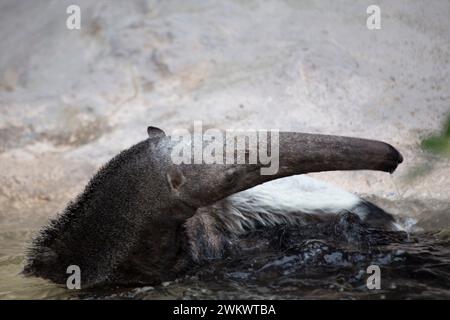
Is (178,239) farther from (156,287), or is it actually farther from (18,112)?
(18,112)

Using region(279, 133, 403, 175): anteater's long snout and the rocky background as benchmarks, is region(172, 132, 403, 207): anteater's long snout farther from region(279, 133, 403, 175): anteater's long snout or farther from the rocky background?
the rocky background

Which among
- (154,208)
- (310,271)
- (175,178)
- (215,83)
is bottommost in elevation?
(310,271)

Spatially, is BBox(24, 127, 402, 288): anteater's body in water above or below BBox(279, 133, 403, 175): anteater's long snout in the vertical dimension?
below

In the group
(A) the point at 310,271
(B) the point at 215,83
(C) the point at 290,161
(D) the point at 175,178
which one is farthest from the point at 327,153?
(B) the point at 215,83

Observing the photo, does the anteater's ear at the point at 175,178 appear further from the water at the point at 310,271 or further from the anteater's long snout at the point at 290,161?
the water at the point at 310,271

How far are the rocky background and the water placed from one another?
130 cm

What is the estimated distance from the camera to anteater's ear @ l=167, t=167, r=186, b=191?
10.6 feet

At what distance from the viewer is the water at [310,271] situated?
9.82 feet

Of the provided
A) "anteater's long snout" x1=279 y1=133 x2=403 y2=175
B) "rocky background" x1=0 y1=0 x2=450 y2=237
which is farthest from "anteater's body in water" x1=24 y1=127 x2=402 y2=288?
"rocky background" x1=0 y1=0 x2=450 y2=237

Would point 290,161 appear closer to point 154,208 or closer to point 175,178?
point 175,178

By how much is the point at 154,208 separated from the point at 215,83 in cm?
318

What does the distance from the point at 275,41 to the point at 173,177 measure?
3.59m

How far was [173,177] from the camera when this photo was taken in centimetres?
325

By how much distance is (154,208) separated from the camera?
10.7 feet
